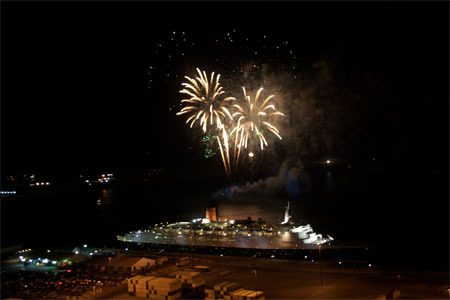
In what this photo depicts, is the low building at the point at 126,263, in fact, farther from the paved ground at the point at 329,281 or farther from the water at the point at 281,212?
the water at the point at 281,212

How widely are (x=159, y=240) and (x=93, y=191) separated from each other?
3975cm

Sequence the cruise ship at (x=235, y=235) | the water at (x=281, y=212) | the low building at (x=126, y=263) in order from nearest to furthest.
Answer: the low building at (x=126, y=263) → the cruise ship at (x=235, y=235) → the water at (x=281, y=212)

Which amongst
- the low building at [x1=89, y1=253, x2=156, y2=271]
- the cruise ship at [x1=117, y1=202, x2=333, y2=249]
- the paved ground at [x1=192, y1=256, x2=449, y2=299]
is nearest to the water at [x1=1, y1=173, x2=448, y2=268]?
the cruise ship at [x1=117, y1=202, x2=333, y2=249]

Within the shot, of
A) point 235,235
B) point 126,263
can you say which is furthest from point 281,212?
point 126,263

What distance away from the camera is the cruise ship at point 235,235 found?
1775 centimetres

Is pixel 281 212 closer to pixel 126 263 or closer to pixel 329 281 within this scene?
pixel 126 263

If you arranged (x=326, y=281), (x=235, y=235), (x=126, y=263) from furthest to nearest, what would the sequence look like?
(x=235, y=235), (x=126, y=263), (x=326, y=281)

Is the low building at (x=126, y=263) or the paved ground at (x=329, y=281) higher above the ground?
the low building at (x=126, y=263)

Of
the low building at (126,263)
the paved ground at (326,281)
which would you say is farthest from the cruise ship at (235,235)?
the low building at (126,263)

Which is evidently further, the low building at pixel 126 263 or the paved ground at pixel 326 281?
the low building at pixel 126 263

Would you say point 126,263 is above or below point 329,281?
above

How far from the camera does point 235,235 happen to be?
18469 mm

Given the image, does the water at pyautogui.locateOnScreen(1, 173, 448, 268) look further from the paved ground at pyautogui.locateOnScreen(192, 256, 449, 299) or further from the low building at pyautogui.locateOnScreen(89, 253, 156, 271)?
the low building at pyautogui.locateOnScreen(89, 253, 156, 271)

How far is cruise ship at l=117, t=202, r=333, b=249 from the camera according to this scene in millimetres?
17750
